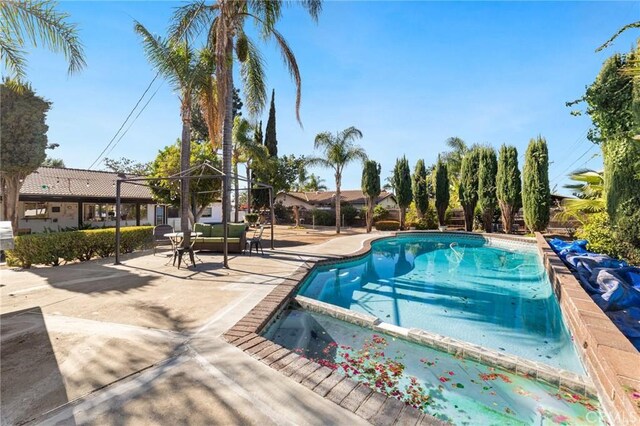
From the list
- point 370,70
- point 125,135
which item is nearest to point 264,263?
point 370,70

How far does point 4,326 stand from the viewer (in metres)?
4.03

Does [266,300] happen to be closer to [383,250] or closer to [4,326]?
[4,326]

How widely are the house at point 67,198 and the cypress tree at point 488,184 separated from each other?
2236cm

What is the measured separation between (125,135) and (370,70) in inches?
581

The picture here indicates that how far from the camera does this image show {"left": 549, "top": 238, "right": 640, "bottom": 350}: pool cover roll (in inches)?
191

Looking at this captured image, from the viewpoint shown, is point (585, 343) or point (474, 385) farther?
point (585, 343)

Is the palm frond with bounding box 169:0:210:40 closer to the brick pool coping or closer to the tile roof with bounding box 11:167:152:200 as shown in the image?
the brick pool coping

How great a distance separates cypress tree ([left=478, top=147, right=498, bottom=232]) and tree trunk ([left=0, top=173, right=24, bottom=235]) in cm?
2450

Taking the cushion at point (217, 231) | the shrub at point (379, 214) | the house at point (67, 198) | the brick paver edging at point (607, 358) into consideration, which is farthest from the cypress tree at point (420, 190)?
the house at point (67, 198)

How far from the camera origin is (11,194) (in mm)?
10961

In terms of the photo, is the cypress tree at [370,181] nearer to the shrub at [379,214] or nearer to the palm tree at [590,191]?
the shrub at [379,214]

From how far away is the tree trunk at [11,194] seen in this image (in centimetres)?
1078

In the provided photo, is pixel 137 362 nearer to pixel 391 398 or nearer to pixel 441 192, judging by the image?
pixel 391 398

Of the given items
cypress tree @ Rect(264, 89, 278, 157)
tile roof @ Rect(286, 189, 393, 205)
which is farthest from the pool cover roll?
tile roof @ Rect(286, 189, 393, 205)
